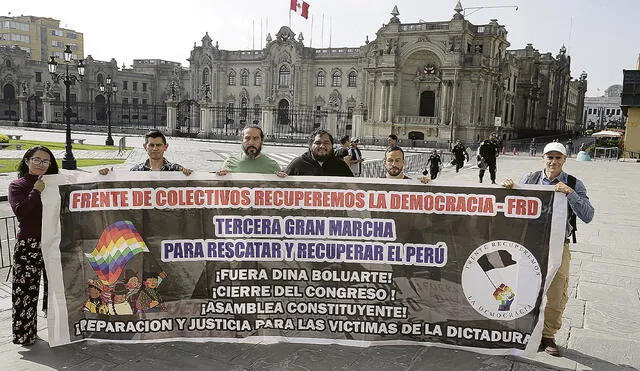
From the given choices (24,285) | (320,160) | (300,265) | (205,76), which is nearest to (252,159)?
(320,160)

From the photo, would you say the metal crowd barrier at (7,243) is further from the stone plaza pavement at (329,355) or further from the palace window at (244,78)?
the palace window at (244,78)

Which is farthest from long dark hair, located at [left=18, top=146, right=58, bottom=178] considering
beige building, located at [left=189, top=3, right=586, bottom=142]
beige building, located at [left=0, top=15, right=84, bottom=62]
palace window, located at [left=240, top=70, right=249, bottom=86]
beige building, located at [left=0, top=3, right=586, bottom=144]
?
beige building, located at [left=0, top=15, right=84, bottom=62]

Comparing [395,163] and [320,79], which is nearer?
[395,163]

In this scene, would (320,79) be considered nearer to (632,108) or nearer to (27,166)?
(632,108)

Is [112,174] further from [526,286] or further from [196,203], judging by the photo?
[526,286]

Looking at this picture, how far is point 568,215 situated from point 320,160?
242 centimetres

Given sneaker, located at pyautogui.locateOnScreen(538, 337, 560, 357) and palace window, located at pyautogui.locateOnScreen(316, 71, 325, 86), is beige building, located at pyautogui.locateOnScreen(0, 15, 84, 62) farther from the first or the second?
sneaker, located at pyautogui.locateOnScreen(538, 337, 560, 357)

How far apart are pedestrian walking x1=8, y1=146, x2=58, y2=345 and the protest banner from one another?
17 centimetres

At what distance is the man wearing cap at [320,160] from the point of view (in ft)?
16.8

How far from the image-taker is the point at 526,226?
4359mm

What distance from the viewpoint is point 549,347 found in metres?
4.51

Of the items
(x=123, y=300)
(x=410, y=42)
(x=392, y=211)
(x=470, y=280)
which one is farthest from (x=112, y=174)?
(x=410, y=42)

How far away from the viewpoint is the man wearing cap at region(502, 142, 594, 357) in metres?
4.30

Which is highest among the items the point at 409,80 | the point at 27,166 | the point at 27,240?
the point at 409,80
